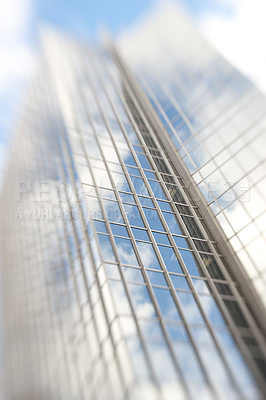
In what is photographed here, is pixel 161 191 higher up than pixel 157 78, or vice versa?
pixel 157 78

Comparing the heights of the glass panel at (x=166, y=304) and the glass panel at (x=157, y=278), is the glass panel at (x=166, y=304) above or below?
below

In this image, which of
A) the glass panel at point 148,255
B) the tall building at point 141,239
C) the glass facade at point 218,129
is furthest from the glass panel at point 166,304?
the glass facade at point 218,129

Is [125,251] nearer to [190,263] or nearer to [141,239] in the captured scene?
[141,239]

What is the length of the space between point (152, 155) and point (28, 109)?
108ft

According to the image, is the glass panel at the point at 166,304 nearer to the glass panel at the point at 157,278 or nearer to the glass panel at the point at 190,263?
the glass panel at the point at 157,278

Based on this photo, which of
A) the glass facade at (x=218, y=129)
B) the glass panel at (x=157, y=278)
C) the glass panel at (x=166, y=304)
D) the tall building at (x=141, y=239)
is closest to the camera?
the tall building at (x=141, y=239)

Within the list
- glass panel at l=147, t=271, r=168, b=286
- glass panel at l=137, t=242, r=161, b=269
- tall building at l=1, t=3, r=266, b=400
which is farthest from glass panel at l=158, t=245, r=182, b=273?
glass panel at l=147, t=271, r=168, b=286

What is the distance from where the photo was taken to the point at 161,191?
27.6 m

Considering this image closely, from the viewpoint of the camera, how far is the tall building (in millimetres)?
16547

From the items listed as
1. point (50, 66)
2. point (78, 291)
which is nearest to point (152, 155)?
point (78, 291)

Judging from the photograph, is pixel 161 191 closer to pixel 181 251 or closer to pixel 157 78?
pixel 181 251

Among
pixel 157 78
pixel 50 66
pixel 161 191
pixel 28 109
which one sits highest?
pixel 28 109

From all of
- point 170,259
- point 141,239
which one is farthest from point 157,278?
point 141,239

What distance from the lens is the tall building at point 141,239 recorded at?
1655 centimetres
